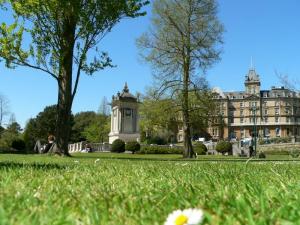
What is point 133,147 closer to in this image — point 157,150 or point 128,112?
point 157,150

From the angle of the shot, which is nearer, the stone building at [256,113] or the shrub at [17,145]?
the shrub at [17,145]

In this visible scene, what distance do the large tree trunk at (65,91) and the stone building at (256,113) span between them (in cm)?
12473

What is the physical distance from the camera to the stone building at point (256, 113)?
Result: 155250 millimetres

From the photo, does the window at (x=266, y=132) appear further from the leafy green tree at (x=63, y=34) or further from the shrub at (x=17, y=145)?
the leafy green tree at (x=63, y=34)

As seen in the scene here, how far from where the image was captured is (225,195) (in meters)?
3.00

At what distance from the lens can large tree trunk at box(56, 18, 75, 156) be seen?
28.1 meters

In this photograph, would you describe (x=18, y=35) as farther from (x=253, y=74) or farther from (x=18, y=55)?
(x=253, y=74)

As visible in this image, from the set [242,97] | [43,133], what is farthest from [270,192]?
[242,97]

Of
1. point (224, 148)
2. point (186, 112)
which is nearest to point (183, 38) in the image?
point (186, 112)

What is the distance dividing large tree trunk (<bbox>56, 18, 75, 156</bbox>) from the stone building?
124728 mm

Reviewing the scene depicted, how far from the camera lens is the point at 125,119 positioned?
7650 cm

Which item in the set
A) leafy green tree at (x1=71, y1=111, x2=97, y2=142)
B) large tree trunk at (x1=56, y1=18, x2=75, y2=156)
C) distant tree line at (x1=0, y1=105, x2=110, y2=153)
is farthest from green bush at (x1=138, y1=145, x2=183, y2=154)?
leafy green tree at (x1=71, y1=111, x2=97, y2=142)

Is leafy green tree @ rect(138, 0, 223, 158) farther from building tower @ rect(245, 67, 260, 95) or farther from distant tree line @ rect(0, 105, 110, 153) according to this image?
building tower @ rect(245, 67, 260, 95)

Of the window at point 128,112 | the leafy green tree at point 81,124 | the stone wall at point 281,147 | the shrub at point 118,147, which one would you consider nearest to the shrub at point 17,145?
the window at point 128,112
